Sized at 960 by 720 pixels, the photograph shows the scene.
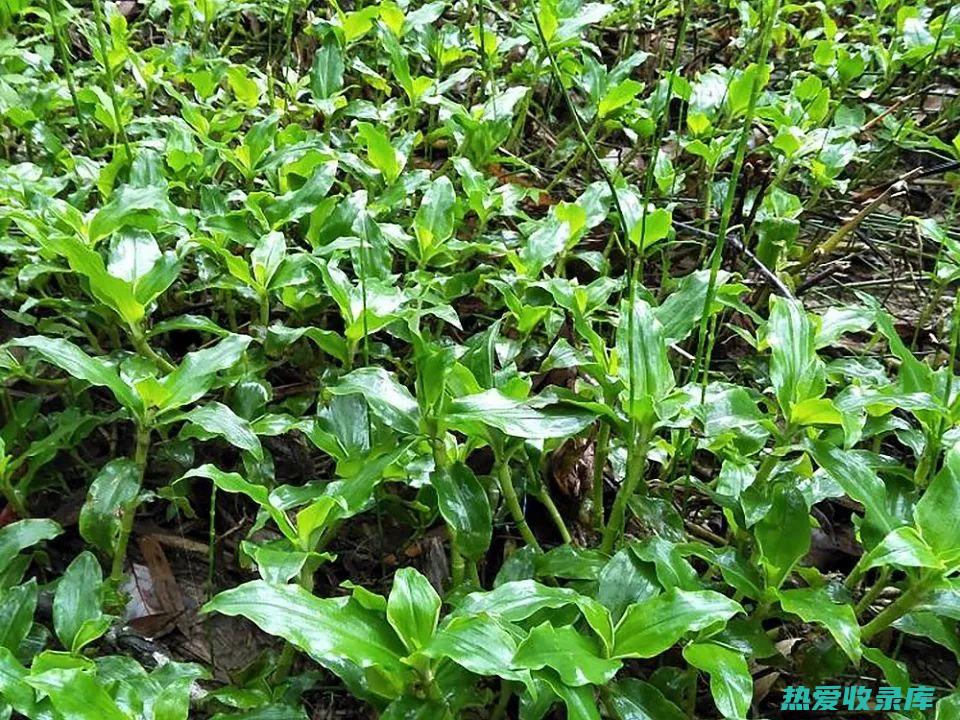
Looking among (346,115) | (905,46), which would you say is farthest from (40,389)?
(905,46)

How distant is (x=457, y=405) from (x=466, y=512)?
148mm

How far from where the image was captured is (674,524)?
1.23m

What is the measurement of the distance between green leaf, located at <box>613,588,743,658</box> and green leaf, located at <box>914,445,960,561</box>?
25 cm

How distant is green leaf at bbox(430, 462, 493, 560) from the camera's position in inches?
42.6

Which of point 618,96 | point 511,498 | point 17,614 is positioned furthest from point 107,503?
point 618,96

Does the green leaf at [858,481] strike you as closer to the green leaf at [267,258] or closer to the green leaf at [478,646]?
the green leaf at [478,646]

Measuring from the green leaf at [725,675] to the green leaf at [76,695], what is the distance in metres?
0.61

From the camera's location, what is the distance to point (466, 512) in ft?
3.57

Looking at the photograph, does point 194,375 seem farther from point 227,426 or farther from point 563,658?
point 563,658

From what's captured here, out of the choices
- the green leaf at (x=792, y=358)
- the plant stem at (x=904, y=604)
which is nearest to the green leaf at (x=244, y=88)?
the green leaf at (x=792, y=358)

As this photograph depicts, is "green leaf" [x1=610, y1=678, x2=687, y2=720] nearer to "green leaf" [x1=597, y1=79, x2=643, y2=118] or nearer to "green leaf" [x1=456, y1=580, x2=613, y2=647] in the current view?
"green leaf" [x1=456, y1=580, x2=613, y2=647]

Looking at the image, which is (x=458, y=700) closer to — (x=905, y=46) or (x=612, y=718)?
(x=612, y=718)

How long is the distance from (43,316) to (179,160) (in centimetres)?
40

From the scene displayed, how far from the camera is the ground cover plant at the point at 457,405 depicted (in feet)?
3.22
